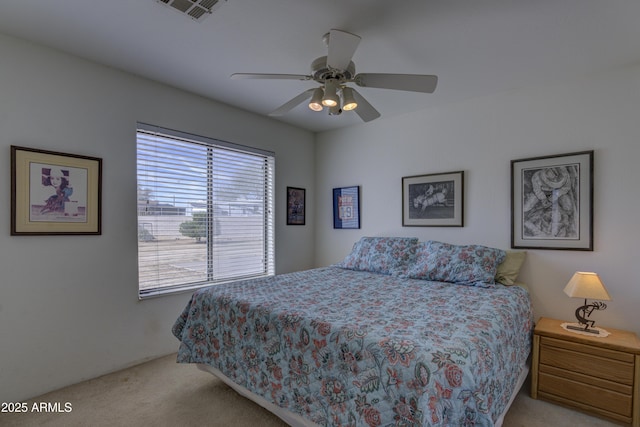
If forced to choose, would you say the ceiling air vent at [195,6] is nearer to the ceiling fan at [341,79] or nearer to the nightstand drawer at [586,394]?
the ceiling fan at [341,79]

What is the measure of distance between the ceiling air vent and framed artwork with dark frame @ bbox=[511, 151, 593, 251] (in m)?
2.73

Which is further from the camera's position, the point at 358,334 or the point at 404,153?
the point at 404,153

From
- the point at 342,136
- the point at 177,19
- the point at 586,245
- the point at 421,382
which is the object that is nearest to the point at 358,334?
the point at 421,382

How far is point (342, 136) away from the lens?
13.7ft

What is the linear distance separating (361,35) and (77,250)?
8.56 feet

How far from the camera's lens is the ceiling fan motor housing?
199 centimetres

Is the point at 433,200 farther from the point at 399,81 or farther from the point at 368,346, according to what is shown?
the point at 368,346

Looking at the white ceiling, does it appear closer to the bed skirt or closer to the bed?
the bed

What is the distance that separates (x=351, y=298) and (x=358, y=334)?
0.68 m

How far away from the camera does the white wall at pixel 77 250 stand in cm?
212

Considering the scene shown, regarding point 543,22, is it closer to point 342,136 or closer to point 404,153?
point 404,153

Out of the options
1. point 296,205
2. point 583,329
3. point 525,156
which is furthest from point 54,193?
point 583,329

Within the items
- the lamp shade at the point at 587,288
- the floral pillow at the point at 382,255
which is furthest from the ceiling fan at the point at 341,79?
the lamp shade at the point at 587,288

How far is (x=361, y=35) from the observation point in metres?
2.06
